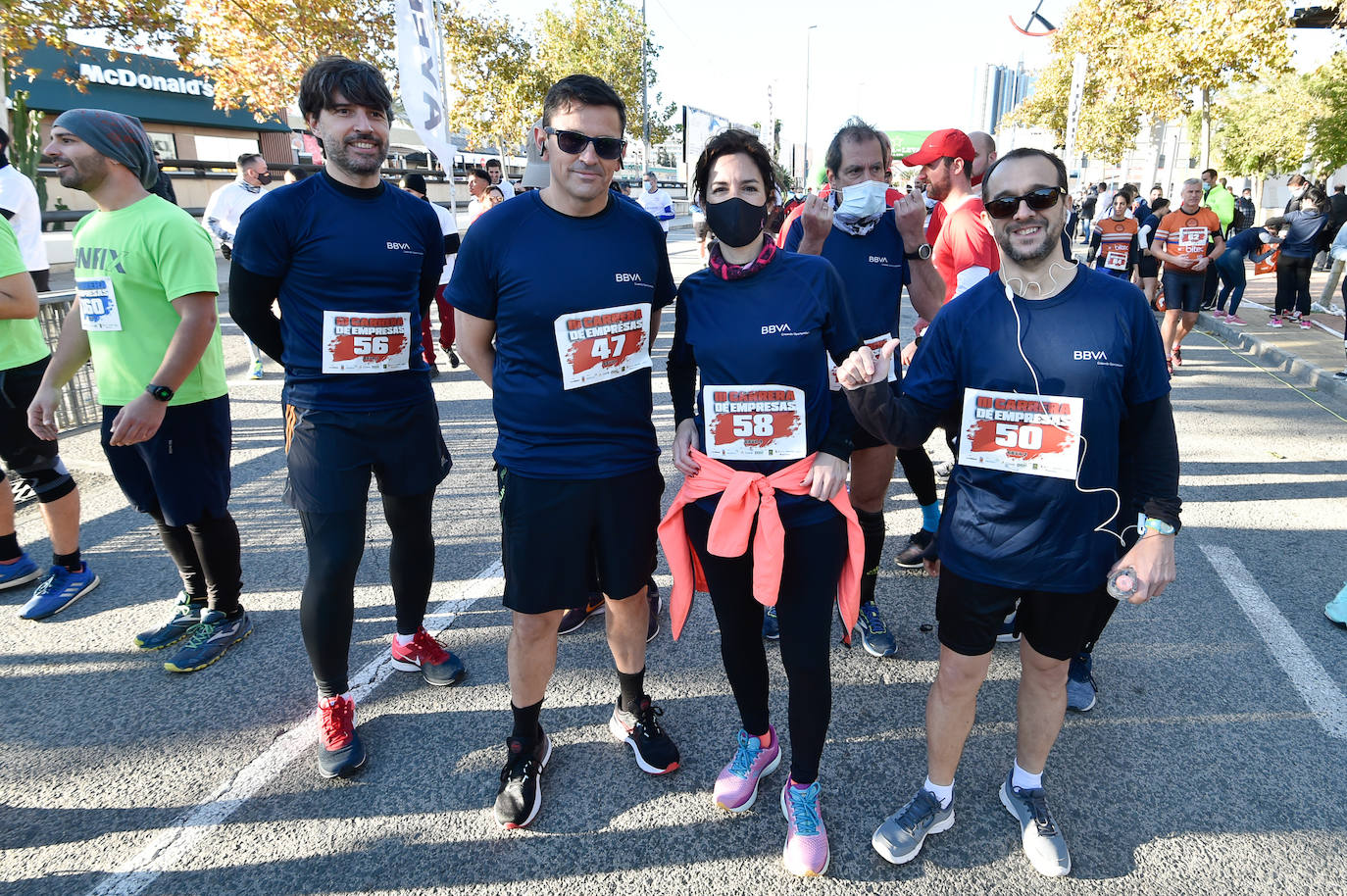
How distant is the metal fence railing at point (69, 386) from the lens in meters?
6.09

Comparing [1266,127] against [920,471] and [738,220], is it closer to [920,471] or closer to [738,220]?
[920,471]

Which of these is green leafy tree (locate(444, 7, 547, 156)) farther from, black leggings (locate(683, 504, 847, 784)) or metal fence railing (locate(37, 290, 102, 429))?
black leggings (locate(683, 504, 847, 784))

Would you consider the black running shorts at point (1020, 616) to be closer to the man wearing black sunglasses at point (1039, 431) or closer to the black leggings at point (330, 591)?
the man wearing black sunglasses at point (1039, 431)

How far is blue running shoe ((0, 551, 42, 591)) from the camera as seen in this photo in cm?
383

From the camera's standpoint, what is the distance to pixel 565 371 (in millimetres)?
2188

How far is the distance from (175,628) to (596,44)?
39.3m

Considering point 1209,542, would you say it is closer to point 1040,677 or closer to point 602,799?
point 1040,677

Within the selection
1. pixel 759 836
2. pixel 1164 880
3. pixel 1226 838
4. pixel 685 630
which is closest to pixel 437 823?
pixel 759 836

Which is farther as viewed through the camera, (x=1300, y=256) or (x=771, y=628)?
(x=1300, y=256)

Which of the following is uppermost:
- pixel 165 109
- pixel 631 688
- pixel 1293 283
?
pixel 165 109

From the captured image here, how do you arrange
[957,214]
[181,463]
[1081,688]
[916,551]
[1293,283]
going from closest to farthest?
[1081,688]
[181,463]
[957,214]
[916,551]
[1293,283]

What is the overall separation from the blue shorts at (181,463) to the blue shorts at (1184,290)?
28.9ft

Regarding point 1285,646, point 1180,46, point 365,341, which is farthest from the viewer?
point 1180,46

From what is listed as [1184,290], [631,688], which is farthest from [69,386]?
[1184,290]
